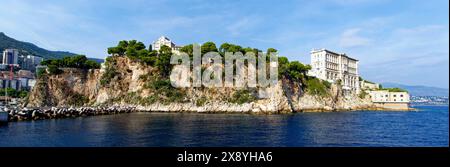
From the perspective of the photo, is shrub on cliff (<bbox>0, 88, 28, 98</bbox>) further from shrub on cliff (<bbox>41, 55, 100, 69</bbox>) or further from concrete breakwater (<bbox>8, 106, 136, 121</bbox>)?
concrete breakwater (<bbox>8, 106, 136, 121</bbox>)

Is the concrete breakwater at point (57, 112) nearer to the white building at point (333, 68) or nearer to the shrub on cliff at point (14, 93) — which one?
the shrub on cliff at point (14, 93)

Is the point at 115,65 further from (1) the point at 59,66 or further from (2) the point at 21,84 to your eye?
(2) the point at 21,84

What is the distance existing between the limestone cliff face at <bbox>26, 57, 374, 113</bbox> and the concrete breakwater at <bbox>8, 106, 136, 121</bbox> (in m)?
8.74

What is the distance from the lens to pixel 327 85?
10231cm

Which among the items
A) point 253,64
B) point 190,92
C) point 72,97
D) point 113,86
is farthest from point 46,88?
point 253,64

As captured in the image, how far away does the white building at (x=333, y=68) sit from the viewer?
125562mm

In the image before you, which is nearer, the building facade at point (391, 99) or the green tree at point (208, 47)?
the green tree at point (208, 47)

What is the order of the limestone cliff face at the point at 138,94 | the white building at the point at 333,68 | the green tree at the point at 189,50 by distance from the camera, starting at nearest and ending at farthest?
the limestone cliff face at the point at 138,94 → the green tree at the point at 189,50 → the white building at the point at 333,68

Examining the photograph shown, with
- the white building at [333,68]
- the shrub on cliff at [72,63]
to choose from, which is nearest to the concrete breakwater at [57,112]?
the shrub on cliff at [72,63]

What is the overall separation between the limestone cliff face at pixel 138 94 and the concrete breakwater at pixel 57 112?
874 centimetres

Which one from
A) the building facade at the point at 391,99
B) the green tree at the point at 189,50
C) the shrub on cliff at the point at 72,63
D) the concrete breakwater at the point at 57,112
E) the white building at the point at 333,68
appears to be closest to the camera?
the concrete breakwater at the point at 57,112

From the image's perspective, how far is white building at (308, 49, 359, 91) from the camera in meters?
126

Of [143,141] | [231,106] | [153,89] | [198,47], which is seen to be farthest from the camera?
[198,47]

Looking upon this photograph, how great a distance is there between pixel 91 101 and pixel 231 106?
127 ft
